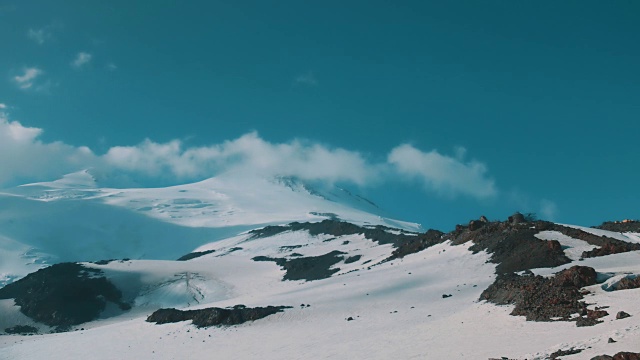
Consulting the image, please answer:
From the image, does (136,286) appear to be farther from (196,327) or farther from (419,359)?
(419,359)

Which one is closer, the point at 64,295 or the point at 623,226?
the point at 623,226

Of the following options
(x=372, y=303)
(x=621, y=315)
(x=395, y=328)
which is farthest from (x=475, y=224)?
(x=621, y=315)

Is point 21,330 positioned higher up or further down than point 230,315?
higher up

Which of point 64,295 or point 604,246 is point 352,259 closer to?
point 64,295

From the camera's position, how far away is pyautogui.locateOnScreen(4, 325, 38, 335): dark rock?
60.4 metres

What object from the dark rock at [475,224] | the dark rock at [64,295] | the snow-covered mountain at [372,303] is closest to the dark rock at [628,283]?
the snow-covered mountain at [372,303]

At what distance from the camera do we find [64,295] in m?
70.3

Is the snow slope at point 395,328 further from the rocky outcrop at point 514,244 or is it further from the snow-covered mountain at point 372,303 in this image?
the rocky outcrop at point 514,244

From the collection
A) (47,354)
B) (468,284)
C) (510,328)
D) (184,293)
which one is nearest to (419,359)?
(510,328)

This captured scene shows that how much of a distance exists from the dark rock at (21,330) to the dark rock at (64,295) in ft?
7.50

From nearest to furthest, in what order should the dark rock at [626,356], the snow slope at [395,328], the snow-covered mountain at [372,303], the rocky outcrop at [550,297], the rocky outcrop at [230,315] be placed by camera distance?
the dark rock at [626,356], the snow slope at [395,328], the snow-covered mountain at [372,303], the rocky outcrop at [550,297], the rocky outcrop at [230,315]

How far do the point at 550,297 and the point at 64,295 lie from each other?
6366 centimetres

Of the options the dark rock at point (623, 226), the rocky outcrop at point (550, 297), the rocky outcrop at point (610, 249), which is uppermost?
the dark rock at point (623, 226)

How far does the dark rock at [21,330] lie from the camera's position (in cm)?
6044
